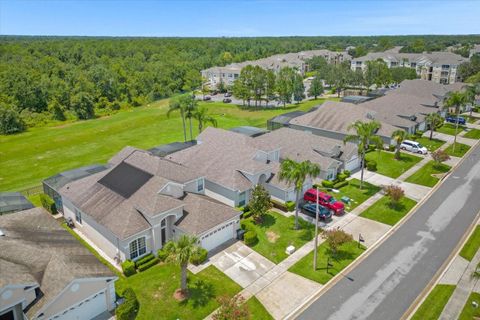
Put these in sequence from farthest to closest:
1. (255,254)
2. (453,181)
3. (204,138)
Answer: (204,138), (453,181), (255,254)

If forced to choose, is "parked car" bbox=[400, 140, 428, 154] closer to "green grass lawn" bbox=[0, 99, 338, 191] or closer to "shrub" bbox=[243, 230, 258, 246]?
"green grass lawn" bbox=[0, 99, 338, 191]

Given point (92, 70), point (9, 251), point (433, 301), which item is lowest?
point (433, 301)

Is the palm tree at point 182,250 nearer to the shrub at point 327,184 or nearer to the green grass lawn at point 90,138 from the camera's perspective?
the shrub at point 327,184

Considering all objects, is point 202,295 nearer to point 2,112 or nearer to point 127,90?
point 2,112

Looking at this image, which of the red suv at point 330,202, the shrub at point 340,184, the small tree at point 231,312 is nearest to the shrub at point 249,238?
the red suv at point 330,202

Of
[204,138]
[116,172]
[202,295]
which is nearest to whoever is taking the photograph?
[202,295]

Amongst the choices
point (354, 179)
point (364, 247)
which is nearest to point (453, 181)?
point (354, 179)

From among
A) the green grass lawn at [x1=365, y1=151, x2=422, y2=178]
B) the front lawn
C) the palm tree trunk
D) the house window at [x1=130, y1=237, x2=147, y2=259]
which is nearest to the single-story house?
the house window at [x1=130, y1=237, x2=147, y2=259]
